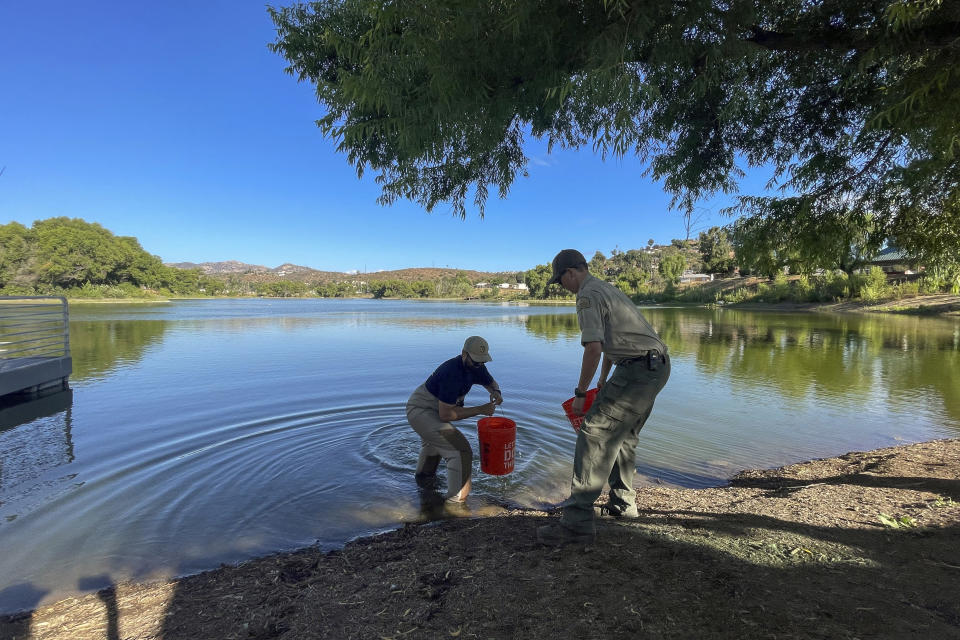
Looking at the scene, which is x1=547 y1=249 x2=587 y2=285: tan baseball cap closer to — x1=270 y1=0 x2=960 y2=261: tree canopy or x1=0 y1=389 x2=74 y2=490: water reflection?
x1=270 y1=0 x2=960 y2=261: tree canopy

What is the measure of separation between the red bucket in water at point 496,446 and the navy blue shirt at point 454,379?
0.42 metres

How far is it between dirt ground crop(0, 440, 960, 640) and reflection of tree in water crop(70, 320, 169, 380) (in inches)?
514

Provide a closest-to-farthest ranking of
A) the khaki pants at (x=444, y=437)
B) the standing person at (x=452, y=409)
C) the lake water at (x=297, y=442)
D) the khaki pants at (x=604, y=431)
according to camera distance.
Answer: the khaki pants at (x=604, y=431), the lake water at (x=297, y=442), the standing person at (x=452, y=409), the khaki pants at (x=444, y=437)

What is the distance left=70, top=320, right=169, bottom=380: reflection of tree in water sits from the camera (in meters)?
14.2

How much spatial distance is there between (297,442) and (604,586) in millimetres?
5666

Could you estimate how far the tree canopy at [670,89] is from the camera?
3053 mm

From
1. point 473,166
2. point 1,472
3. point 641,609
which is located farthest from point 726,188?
point 1,472

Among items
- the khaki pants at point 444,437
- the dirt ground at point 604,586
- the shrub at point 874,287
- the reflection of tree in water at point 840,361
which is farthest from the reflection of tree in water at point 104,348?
the shrub at point 874,287

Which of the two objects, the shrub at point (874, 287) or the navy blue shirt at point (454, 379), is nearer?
the navy blue shirt at point (454, 379)

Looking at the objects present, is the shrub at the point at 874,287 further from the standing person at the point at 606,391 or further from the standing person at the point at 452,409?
the standing person at the point at 606,391

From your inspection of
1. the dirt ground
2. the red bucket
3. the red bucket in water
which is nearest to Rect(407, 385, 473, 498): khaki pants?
the red bucket in water

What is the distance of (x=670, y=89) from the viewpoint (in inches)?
167

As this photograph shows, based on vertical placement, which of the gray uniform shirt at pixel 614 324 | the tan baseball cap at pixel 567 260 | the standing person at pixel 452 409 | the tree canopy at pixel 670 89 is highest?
the tree canopy at pixel 670 89

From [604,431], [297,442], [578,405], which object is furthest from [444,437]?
[297,442]
